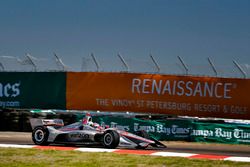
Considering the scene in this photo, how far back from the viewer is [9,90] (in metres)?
28.4

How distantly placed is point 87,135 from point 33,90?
11.4 m

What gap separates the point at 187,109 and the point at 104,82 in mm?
4140

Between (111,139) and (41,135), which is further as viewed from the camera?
(41,135)

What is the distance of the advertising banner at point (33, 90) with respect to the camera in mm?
27078

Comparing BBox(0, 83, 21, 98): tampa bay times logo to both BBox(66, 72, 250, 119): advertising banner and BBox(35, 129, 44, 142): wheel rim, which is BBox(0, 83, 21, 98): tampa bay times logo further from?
BBox(35, 129, 44, 142): wheel rim

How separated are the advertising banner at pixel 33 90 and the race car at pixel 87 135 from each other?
9.21 m

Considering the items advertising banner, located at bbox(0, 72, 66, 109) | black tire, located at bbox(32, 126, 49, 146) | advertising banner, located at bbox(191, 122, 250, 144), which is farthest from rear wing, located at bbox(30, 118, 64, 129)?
advertising banner, located at bbox(0, 72, 66, 109)

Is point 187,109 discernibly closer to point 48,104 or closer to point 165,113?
point 165,113

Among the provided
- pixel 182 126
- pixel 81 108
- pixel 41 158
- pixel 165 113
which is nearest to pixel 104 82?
pixel 81 108

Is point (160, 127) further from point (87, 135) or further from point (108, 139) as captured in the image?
point (108, 139)

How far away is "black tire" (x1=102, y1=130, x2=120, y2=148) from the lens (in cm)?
1623

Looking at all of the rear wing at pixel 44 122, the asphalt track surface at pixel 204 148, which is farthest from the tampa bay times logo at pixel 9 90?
the rear wing at pixel 44 122

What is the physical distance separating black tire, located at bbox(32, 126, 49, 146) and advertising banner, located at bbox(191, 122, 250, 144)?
755 cm

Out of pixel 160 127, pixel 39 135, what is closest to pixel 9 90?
pixel 160 127
